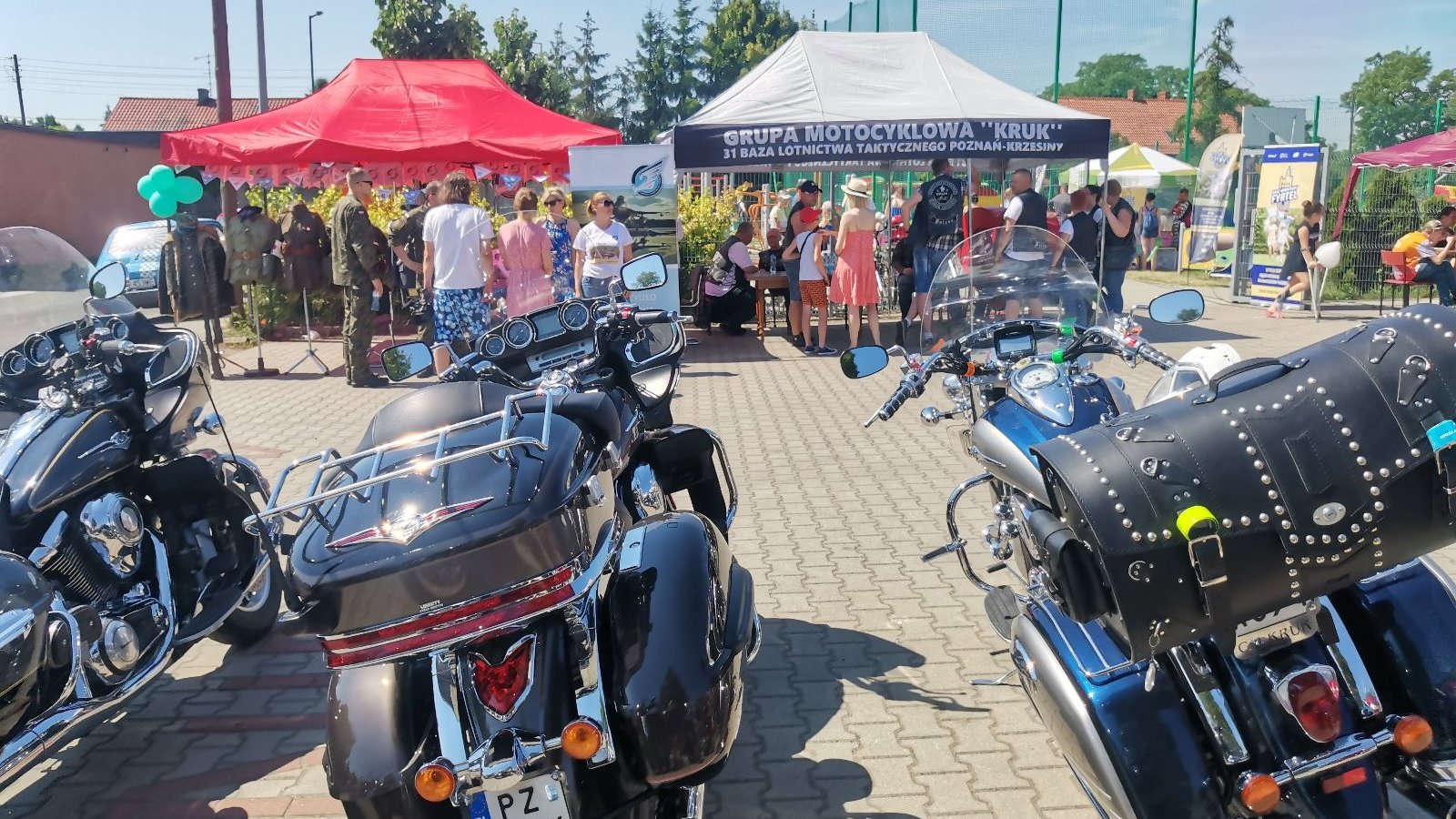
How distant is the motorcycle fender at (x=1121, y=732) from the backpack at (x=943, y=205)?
916 centimetres

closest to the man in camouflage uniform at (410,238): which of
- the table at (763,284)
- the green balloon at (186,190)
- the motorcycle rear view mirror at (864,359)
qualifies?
the green balloon at (186,190)

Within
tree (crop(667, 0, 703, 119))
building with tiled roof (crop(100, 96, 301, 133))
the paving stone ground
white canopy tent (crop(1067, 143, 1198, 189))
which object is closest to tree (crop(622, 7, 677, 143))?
tree (crop(667, 0, 703, 119))

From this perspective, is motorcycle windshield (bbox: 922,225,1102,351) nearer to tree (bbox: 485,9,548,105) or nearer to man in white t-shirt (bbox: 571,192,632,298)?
man in white t-shirt (bbox: 571,192,632,298)

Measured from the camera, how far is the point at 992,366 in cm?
360

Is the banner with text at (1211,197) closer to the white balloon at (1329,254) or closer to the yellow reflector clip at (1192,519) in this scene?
the white balloon at (1329,254)

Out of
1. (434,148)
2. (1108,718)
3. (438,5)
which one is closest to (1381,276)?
(434,148)

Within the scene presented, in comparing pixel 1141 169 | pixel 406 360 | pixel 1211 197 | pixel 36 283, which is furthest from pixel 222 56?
pixel 1141 169

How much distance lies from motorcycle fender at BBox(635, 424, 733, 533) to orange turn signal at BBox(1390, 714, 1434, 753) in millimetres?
2239

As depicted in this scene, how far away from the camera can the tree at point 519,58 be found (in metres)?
47.1

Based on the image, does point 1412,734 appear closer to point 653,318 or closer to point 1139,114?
point 653,318

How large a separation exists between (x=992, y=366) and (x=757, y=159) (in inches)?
301

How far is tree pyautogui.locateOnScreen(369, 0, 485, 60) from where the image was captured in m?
39.9

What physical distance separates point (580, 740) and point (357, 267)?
8534mm

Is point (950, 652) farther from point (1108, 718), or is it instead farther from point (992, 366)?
point (1108, 718)
